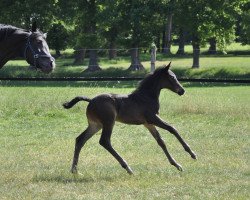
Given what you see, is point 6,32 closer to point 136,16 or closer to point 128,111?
point 128,111

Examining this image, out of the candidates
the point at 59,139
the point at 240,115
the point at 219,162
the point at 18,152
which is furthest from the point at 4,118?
the point at 219,162

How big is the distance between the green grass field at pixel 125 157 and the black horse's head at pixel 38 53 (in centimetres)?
157

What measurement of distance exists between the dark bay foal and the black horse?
3.65 ft

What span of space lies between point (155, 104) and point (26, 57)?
2.12 metres

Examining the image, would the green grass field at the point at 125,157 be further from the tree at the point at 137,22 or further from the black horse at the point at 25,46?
the tree at the point at 137,22

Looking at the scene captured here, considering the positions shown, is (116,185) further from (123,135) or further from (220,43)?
(220,43)

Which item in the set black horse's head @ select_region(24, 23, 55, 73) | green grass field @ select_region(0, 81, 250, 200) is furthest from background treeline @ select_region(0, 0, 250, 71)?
black horse's head @ select_region(24, 23, 55, 73)

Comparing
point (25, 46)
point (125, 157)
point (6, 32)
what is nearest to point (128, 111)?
point (125, 157)

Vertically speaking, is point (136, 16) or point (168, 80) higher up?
point (168, 80)

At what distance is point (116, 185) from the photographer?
7.27 m

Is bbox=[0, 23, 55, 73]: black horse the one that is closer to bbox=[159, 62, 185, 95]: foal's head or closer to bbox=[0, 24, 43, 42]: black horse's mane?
bbox=[0, 24, 43, 42]: black horse's mane

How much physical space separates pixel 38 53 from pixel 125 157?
108 inches

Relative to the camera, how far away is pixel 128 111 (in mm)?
8352

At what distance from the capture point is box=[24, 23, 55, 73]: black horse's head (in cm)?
739
